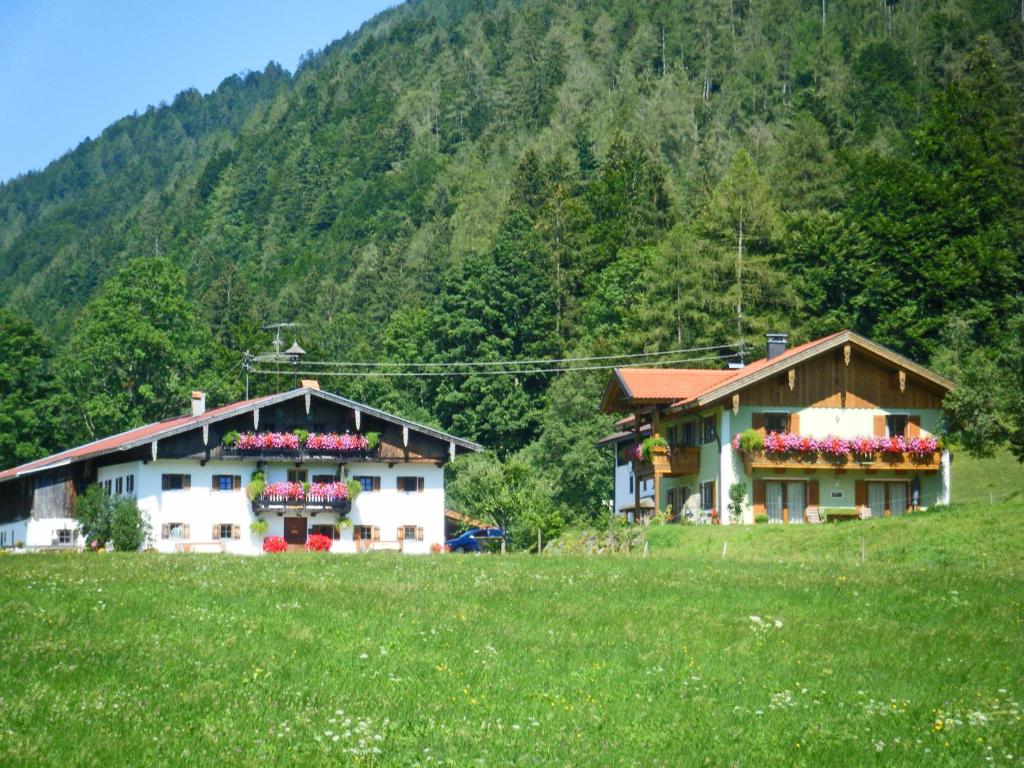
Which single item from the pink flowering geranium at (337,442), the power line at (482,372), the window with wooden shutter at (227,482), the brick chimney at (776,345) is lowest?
the window with wooden shutter at (227,482)

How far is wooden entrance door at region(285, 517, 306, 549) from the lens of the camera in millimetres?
61656

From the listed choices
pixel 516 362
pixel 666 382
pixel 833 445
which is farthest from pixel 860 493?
pixel 516 362

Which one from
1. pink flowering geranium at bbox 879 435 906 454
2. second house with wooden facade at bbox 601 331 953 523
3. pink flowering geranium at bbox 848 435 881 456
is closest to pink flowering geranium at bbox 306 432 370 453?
second house with wooden facade at bbox 601 331 953 523

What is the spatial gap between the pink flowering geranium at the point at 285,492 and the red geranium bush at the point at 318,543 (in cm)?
196

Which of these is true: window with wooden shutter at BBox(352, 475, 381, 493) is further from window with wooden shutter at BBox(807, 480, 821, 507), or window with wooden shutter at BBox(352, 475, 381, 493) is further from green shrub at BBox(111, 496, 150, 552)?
window with wooden shutter at BBox(807, 480, 821, 507)

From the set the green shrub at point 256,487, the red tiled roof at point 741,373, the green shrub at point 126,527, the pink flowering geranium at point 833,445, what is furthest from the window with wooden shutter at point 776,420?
the green shrub at point 126,527

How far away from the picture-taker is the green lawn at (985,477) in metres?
62.4

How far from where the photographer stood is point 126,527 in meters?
53.3

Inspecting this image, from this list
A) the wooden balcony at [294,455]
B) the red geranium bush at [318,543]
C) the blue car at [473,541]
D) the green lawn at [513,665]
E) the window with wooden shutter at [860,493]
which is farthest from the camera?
the blue car at [473,541]

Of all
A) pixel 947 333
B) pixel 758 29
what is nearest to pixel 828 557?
pixel 947 333

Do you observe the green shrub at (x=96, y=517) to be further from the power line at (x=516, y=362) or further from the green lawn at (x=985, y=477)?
the power line at (x=516, y=362)

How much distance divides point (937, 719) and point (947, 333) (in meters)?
64.2

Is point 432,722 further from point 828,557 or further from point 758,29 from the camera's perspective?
point 758,29

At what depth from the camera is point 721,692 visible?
2145 centimetres
